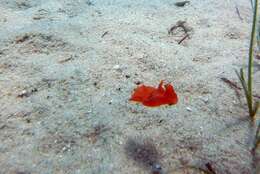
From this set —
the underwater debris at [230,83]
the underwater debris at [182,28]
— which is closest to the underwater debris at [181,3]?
the underwater debris at [182,28]

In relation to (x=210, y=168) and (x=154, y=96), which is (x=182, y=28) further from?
(x=210, y=168)

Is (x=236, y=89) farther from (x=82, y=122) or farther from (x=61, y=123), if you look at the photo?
(x=61, y=123)

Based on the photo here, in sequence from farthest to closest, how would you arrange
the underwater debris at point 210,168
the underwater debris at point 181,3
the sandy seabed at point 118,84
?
the underwater debris at point 181,3 → the sandy seabed at point 118,84 → the underwater debris at point 210,168

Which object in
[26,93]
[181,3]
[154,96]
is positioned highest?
[181,3]

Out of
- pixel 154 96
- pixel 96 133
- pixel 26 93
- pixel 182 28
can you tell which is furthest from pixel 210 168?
pixel 182 28

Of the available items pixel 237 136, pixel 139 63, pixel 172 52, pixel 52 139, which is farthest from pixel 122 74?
pixel 237 136

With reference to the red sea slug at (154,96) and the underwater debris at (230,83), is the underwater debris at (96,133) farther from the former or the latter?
the underwater debris at (230,83)

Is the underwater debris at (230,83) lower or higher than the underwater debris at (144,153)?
higher
